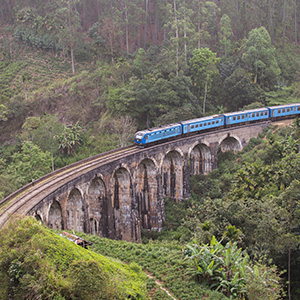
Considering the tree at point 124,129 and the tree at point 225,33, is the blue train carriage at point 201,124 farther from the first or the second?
the tree at point 225,33

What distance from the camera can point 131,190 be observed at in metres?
40.1

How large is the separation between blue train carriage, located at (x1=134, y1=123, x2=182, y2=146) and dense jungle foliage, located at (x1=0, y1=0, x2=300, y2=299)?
7.95 metres

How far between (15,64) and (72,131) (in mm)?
25847

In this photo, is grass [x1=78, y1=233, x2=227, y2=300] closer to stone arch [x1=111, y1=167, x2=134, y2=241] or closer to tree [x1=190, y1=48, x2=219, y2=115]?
stone arch [x1=111, y1=167, x2=134, y2=241]

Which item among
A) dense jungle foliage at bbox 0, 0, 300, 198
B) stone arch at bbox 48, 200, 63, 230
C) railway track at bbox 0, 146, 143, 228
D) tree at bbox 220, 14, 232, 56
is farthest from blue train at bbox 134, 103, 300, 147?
tree at bbox 220, 14, 232, 56

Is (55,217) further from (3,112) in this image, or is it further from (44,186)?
(3,112)

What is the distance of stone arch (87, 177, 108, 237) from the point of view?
37.2 m

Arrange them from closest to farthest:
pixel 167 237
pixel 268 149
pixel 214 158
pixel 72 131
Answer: pixel 167 237 < pixel 268 149 < pixel 214 158 < pixel 72 131

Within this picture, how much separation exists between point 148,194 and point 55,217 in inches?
561

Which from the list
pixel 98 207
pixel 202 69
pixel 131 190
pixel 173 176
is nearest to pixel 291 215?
pixel 131 190

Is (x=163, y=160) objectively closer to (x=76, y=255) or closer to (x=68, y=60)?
(x=76, y=255)

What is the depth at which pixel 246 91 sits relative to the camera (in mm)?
64250

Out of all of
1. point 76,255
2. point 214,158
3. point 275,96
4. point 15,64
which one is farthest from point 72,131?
point 76,255

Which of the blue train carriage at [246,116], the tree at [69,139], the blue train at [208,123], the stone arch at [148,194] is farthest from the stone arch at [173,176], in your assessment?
the tree at [69,139]
